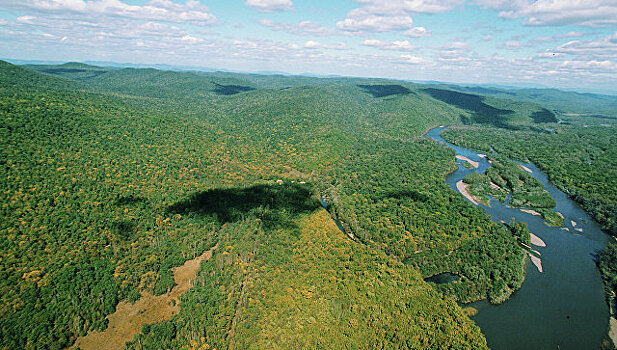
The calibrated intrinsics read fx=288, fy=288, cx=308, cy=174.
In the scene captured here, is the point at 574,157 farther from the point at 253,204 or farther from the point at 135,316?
the point at 135,316

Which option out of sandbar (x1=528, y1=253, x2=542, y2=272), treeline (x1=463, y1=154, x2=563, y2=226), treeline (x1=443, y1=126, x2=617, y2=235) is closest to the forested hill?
sandbar (x1=528, y1=253, x2=542, y2=272)

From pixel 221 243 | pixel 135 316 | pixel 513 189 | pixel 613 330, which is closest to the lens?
pixel 135 316

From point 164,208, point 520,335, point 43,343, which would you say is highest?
point 164,208

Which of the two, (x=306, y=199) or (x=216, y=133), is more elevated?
(x=216, y=133)

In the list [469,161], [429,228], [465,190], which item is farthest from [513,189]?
[429,228]

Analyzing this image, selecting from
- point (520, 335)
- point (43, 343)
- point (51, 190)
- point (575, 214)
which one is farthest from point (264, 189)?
point (575, 214)

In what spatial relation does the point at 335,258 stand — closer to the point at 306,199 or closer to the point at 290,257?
the point at 290,257

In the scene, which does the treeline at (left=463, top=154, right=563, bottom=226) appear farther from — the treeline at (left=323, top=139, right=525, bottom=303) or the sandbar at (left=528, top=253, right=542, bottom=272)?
the sandbar at (left=528, top=253, right=542, bottom=272)
